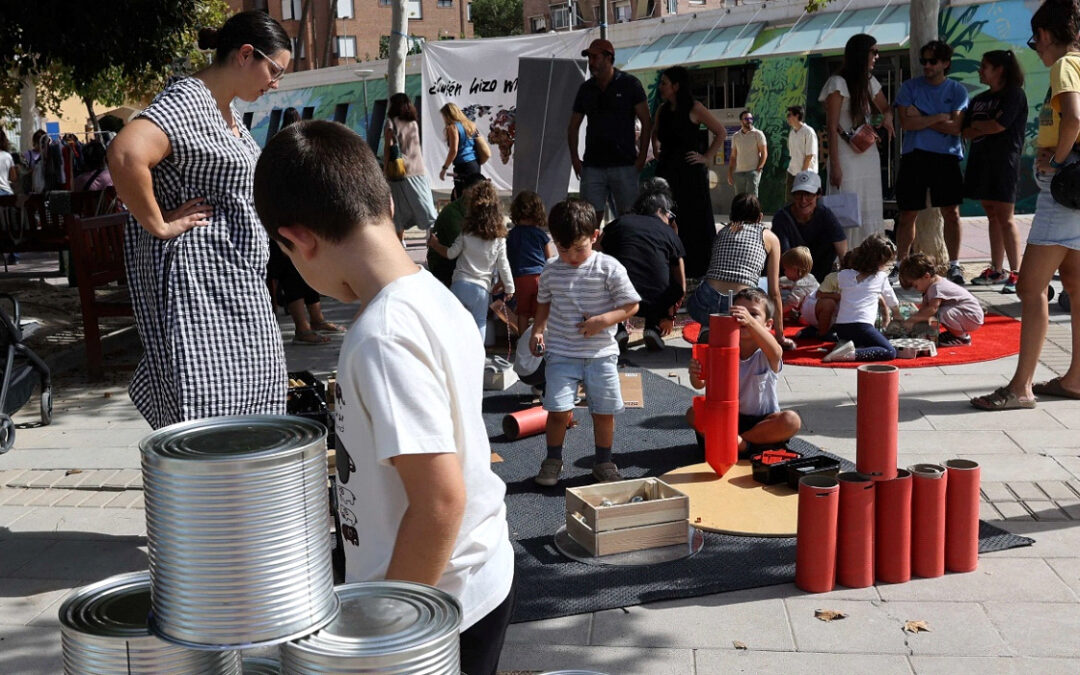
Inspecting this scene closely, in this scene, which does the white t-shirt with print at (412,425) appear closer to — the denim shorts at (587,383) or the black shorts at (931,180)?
the denim shorts at (587,383)

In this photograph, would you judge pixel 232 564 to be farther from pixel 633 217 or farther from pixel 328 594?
pixel 633 217

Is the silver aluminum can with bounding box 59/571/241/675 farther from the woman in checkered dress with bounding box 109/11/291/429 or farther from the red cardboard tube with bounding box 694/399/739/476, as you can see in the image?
the red cardboard tube with bounding box 694/399/739/476

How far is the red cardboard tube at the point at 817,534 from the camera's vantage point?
4422 mm

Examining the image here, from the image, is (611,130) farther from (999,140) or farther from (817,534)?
(817,534)

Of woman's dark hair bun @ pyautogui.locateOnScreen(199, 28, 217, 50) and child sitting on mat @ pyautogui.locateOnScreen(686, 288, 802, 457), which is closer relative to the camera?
woman's dark hair bun @ pyautogui.locateOnScreen(199, 28, 217, 50)

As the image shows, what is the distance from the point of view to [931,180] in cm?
1127

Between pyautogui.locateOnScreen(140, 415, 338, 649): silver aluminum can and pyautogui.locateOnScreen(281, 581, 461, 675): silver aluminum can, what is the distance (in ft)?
0.13

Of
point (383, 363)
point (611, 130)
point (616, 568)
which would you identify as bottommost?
point (616, 568)

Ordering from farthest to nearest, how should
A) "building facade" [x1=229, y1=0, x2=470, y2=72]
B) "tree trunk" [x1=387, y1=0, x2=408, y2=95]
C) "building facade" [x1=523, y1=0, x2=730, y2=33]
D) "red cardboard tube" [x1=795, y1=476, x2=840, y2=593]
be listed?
"building facade" [x1=229, y1=0, x2=470, y2=72], "building facade" [x1=523, y1=0, x2=730, y2=33], "tree trunk" [x1=387, y1=0, x2=408, y2=95], "red cardboard tube" [x1=795, y1=476, x2=840, y2=593]

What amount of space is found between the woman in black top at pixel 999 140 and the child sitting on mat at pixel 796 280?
2.38 metres

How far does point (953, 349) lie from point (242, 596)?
8.26m

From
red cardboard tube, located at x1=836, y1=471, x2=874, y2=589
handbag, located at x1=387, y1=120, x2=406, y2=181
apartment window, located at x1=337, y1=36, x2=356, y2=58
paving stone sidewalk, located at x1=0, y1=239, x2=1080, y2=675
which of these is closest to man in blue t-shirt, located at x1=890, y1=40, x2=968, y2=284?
paving stone sidewalk, located at x1=0, y1=239, x2=1080, y2=675

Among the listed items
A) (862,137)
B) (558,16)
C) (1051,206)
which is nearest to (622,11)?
(558,16)

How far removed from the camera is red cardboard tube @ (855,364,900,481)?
14.9ft
